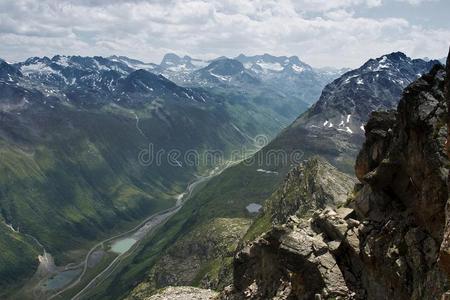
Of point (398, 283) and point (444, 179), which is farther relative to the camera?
point (398, 283)

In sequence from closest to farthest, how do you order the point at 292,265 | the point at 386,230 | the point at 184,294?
the point at 386,230
the point at 292,265
the point at 184,294

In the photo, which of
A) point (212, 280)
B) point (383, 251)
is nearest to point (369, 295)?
point (383, 251)

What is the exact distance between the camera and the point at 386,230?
4412cm

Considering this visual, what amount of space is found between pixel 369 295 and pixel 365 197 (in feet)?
36.2

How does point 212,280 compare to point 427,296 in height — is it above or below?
below

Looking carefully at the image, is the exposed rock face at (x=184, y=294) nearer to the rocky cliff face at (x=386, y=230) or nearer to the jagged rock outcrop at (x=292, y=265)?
the jagged rock outcrop at (x=292, y=265)

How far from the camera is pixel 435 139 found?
3928 centimetres

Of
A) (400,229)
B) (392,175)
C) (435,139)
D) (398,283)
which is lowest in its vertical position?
(398,283)

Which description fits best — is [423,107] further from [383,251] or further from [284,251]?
[284,251]

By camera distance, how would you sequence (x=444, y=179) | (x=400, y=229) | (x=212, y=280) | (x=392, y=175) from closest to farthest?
(x=444, y=179) < (x=400, y=229) < (x=392, y=175) < (x=212, y=280)

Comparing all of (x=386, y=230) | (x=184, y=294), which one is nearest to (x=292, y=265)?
(x=386, y=230)

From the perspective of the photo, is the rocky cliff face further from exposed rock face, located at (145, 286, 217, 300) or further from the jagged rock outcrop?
exposed rock face, located at (145, 286, 217, 300)

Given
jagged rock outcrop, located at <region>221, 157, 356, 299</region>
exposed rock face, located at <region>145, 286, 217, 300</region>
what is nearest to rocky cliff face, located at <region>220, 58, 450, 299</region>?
jagged rock outcrop, located at <region>221, 157, 356, 299</region>

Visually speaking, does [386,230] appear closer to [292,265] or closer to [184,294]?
[292,265]
